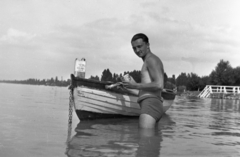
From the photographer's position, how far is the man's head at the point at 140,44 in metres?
5.69

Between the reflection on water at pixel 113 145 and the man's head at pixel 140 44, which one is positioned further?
the man's head at pixel 140 44

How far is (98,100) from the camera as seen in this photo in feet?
30.5

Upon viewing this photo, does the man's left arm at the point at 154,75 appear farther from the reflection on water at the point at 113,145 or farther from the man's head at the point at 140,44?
the reflection on water at the point at 113,145

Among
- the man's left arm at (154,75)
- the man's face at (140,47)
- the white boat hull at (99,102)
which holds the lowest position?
the white boat hull at (99,102)

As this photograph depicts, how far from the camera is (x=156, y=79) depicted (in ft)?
18.0

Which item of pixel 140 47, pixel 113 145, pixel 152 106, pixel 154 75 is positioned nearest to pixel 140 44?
pixel 140 47

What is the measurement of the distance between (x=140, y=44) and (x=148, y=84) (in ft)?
2.68

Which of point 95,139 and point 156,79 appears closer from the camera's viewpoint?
point 156,79

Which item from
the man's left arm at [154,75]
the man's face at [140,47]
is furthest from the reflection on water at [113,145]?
the man's face at [140,47]

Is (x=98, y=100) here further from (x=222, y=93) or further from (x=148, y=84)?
(x=222, y=93)

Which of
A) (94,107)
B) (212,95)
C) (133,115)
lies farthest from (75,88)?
(212,95)

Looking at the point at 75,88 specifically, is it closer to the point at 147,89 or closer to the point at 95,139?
the point at 95,139

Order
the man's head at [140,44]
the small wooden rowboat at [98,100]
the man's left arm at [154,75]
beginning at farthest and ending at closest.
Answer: the small wooden rowboat at [98,100]
the man's head at [140,44]
the man's left arm at [154,75]

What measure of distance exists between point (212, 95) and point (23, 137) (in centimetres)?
4295
